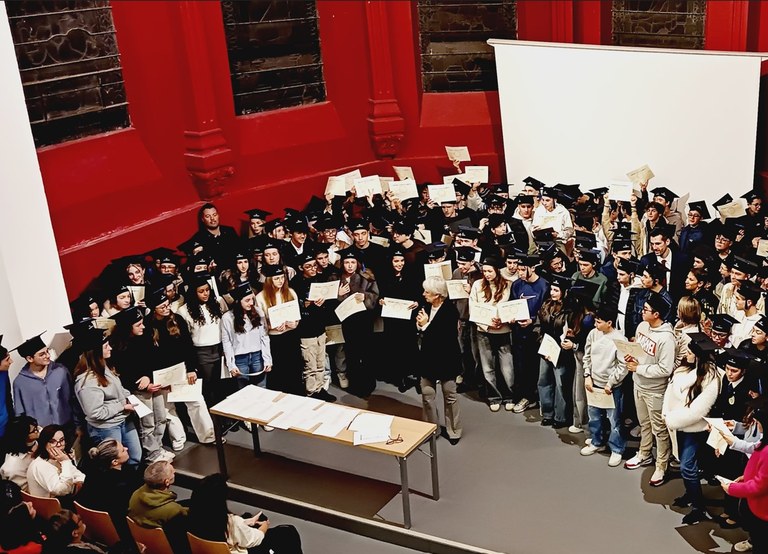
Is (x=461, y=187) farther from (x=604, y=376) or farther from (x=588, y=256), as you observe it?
(x=604, y=376)

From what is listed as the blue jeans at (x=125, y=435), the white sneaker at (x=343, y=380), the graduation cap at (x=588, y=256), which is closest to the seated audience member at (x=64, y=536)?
the blue jeans at (x=125, y=435)

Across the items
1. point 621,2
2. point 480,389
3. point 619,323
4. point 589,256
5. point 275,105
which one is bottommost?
point 480,389

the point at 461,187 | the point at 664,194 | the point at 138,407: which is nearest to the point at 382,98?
the point at 461,187

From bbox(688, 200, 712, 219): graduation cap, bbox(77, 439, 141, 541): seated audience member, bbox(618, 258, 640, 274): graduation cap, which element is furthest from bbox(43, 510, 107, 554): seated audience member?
bbox(688, 200, 712, 219): graduation cap

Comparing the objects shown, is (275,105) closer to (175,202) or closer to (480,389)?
(175,202)

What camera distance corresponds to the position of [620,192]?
11.8 metres

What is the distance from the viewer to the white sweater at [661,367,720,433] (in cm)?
766

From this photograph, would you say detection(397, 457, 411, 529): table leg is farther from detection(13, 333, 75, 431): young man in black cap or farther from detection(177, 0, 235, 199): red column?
detection(177, 0, 235, 199): red column

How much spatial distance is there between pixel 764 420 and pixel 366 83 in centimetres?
897

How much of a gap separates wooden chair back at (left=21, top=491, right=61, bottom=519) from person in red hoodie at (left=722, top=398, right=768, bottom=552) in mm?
5156

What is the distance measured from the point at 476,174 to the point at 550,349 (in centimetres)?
470

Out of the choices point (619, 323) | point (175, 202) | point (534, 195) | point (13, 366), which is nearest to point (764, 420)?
point (619, 323)

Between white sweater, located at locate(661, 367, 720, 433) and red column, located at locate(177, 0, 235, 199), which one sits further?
red column, located at locate(177, 0, 235, 199)

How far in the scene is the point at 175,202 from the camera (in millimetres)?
12516
